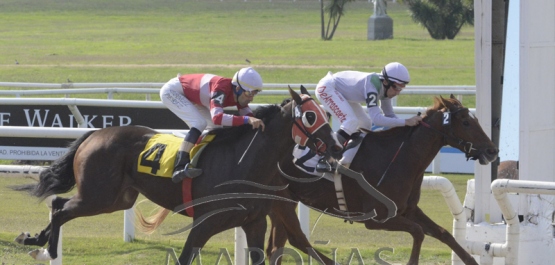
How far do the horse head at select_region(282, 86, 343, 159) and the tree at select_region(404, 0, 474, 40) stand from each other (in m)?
37.2

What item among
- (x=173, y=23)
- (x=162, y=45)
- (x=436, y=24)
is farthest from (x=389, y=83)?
(x=173, y=23)

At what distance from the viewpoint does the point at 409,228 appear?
5.66 metres

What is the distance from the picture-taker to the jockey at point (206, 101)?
513cm

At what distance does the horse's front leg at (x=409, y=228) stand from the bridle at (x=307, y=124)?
3.42 ft

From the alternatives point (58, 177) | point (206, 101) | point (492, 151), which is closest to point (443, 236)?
point (492, 151)

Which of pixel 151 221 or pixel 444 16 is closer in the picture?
pixel 151 221

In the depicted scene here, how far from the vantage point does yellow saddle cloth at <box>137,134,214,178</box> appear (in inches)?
207

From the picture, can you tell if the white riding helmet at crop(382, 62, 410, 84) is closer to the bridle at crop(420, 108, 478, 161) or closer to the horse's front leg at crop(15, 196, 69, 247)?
the bridle at crop(420, 108, 478, 161)

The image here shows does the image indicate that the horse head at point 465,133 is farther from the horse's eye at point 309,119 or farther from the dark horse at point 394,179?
the horse's eye at point 309,119

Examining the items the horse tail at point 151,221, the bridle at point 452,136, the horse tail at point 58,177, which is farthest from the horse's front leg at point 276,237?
the horse tail at point 58,177

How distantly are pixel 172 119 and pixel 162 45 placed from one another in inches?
1050

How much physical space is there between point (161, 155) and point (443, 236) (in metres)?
1.81

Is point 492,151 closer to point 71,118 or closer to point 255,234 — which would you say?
point 255,234

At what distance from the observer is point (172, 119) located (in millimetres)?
9836
